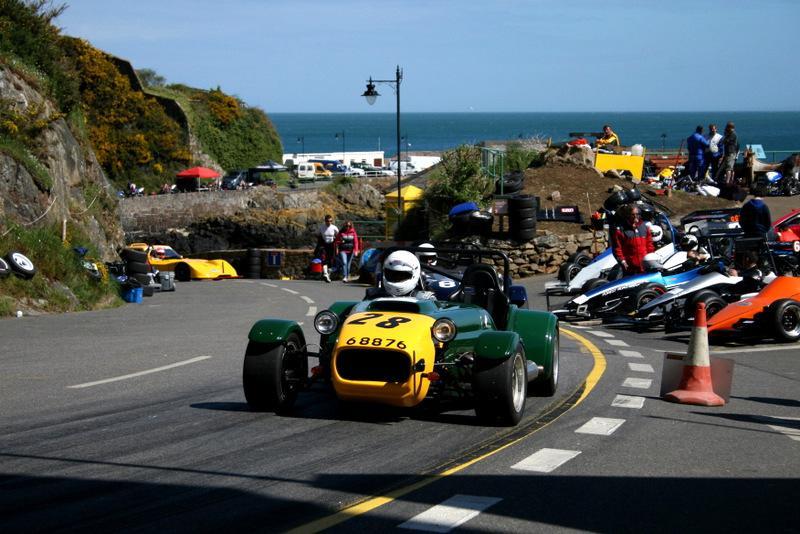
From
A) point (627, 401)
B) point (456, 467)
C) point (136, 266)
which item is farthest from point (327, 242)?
point (456, 467)

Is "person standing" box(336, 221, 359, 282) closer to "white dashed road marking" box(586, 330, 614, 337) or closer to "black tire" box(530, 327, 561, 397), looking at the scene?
"white dashed road marking" box(586, 330, 614, 337)

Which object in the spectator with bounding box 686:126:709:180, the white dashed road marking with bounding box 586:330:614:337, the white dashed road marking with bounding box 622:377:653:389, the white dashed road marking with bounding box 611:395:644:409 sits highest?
the spectator with bounding box 686:126:709:180

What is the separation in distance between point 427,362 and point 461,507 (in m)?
2.63

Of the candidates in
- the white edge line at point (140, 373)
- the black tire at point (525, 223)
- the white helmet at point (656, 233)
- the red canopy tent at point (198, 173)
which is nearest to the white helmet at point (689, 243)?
the white helmet at point (656, 233)

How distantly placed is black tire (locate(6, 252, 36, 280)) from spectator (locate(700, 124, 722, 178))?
22.9 m

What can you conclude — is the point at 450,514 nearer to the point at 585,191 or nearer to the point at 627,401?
the point at 627,401

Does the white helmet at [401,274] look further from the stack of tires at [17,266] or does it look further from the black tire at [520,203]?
the black tire at [520,203]

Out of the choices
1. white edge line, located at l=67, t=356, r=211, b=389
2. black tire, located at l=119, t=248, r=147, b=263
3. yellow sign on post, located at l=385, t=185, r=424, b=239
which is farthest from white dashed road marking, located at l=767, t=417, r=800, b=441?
yellow sign on post, located at l=385, t=185, r=424, b=239

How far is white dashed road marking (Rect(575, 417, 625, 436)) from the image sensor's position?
8531mm

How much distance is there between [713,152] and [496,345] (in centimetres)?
2837

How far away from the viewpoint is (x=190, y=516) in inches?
228

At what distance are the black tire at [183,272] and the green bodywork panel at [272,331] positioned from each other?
2730 cm

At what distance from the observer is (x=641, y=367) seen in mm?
12945

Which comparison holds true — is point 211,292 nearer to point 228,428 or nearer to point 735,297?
point 735,297
